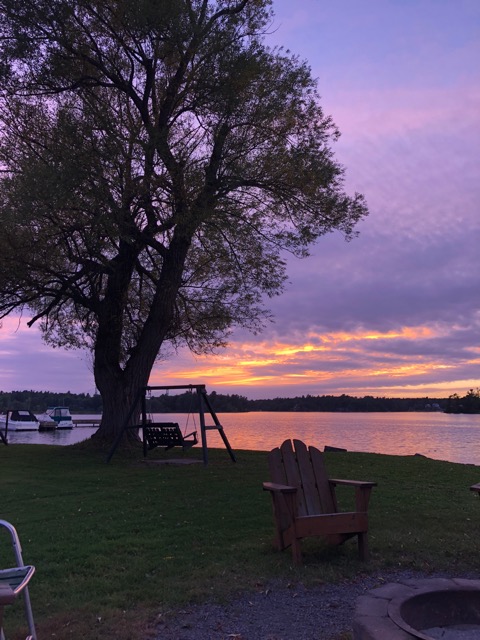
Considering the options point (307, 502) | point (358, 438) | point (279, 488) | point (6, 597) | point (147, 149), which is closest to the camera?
point (6, 597)

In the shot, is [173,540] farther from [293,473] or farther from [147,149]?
[147,149]

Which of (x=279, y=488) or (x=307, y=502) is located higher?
(x=279, y=488)

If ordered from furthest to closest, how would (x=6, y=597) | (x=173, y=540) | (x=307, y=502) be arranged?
(x=173, y=540) < (x=307, y=502) < (x=6, y=597)

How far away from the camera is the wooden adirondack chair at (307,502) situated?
5.95 meters

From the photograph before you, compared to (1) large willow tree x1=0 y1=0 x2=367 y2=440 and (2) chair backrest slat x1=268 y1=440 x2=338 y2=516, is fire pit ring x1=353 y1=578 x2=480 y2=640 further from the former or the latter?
(1) large willow tree x1=0 y1=0 x2=367 y2=440

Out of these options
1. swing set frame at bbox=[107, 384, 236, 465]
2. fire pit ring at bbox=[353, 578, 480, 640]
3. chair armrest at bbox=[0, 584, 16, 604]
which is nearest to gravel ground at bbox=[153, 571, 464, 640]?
fire pit ring at bbox=[353, 578, 480, 640]

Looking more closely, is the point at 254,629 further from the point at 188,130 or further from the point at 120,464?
the point at 188,130

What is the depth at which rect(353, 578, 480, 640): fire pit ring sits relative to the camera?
13.8 feet

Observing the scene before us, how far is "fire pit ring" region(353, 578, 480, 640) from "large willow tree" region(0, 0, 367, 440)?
32.5ft

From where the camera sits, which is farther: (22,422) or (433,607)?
(22,422)

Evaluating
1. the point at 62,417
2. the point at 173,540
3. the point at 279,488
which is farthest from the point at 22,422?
the point at 279,488

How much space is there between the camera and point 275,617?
15.6ft

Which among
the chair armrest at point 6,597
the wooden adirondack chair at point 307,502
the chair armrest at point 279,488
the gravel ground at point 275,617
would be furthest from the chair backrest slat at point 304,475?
the chair armrest at point 6,597

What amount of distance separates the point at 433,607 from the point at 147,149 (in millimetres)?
10674
